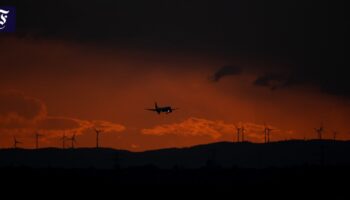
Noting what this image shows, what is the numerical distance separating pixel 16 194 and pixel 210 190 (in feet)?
129

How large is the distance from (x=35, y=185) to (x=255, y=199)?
125ft

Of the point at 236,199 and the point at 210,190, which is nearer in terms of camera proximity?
the point at 236,199

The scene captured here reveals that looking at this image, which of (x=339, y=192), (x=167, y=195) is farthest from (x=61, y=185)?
(x=339, y=192)

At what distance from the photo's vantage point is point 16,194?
176 m

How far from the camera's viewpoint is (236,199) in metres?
184

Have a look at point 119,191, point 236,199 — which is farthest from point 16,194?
point 236,199

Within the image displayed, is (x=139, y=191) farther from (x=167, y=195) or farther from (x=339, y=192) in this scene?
(x=339, y=192)

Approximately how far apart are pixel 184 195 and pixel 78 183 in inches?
757

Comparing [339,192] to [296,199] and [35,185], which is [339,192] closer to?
[296,199]

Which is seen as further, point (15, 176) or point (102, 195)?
point (15, 176)

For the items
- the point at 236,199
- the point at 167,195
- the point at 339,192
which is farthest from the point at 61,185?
the point at 339,192

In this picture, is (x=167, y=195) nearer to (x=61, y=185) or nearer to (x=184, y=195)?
(x=184, y=195)

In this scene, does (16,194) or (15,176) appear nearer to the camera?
(16,194)

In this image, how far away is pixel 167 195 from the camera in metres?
187
